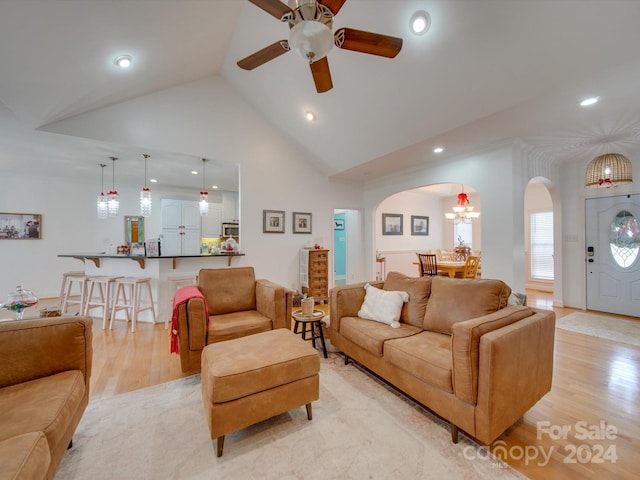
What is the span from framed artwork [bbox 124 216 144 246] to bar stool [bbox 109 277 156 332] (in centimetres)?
288

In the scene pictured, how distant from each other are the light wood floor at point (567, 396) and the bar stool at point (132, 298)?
25cm

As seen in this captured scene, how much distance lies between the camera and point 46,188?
560 centimetres

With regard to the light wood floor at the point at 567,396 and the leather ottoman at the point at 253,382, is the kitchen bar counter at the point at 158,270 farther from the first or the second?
the leather ottoman at the point at 253,382

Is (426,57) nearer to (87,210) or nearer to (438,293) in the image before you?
(438,293)

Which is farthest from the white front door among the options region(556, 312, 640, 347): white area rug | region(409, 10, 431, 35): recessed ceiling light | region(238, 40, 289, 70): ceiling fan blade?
region(238, 40, 289, 70): ceiling fan blade

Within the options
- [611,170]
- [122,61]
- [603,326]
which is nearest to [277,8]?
[122,61]

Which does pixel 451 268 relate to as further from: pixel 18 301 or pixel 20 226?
pixel 20 226

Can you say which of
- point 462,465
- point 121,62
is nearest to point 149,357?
point 462,465

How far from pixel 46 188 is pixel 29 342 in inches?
238

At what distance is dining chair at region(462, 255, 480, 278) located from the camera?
4828 millimetres

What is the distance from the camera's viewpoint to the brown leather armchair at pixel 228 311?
2363 millimetres

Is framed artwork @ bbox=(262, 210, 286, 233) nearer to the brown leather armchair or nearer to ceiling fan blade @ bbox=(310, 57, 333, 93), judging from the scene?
A: the brown leather armchair

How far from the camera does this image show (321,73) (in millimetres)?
2188

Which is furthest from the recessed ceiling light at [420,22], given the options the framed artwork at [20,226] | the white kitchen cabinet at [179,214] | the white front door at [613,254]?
the framed artwork at [20,226]
